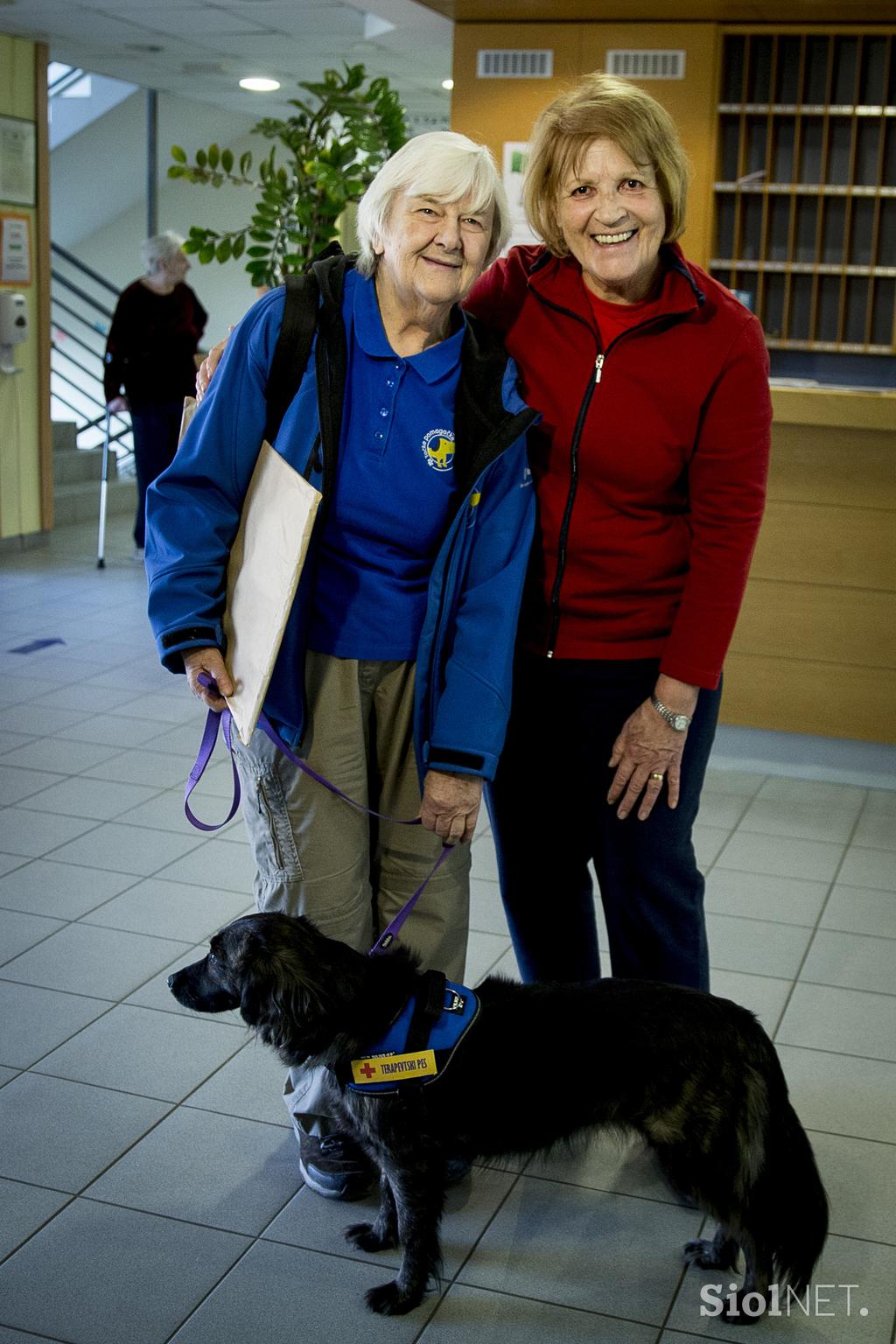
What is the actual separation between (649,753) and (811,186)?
531 centimetres

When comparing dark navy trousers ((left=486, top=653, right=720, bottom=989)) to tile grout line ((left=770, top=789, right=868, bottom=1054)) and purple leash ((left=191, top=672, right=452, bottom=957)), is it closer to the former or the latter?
purple leash ((left=191, top=672, right=452, bottom=957))

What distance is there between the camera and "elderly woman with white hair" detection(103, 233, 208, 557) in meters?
6.95

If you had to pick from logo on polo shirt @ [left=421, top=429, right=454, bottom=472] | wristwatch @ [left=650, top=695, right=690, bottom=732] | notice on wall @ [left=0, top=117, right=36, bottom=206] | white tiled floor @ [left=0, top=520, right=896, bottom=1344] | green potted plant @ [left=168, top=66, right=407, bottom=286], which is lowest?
white tiled floor @ [left=0, top=520, right=896, bottom=1344]

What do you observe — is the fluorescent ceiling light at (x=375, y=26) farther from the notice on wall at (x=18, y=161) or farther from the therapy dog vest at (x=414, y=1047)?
the therapy dog vest at (x=414, y=1047)

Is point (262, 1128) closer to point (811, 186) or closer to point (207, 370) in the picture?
point (207, 370)

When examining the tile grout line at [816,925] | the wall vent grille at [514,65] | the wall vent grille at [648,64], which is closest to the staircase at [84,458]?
the wall vent grille at [514,65]

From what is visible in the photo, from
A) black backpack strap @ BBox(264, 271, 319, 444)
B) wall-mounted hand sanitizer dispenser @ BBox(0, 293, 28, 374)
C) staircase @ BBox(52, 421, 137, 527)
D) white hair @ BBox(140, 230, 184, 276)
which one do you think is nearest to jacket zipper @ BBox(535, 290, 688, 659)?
black backpack strap @ BBox(264, 271, 319, 444)

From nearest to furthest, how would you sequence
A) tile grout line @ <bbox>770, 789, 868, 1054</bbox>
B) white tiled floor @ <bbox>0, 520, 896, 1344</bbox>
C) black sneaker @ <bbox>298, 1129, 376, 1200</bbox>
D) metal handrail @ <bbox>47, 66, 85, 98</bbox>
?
white tiled floor @ <bbox>0, 520, 896, 1344</bbox> < black sneaker @ <bbox>298, 1129, 376, 1200</bbox> < tile grout line @ <bbox>770, 789, 868, 1054</bbox> < metal handrail @ <bbox>47, 66, 85, 98</bbox>

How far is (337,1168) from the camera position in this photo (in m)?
2.15

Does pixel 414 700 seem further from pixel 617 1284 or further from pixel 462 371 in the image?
pixel 617 1284

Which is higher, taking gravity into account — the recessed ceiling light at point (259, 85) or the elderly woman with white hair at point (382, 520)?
the recessed ceiling light at point (259, 85)

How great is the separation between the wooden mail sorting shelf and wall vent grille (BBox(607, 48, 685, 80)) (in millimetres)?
337

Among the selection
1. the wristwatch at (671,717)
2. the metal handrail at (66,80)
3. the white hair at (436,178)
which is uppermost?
the metal handrail at (66,80)

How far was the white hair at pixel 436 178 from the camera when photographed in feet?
5.90
